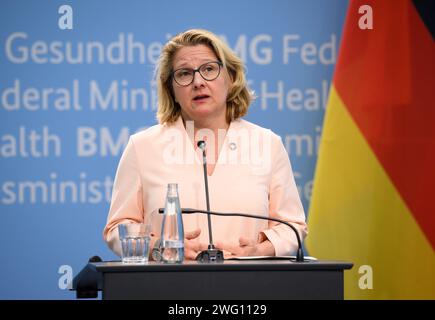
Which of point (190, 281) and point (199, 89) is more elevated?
point (199, 89)

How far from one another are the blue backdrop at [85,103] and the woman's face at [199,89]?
1.07 metres

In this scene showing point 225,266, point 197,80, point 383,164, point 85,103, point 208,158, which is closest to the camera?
point 225,266

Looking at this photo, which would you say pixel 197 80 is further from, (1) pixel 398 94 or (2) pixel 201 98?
(1) pixel 398 94

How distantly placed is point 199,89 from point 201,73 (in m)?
0.07

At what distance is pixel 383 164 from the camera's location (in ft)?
14.0

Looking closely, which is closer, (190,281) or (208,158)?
(190,281)

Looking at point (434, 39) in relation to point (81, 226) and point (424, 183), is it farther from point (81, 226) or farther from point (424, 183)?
point (81, 226)

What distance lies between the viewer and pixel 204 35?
3367 millimetres

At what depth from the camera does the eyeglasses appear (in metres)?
3.33

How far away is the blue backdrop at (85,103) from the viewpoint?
4406 millimetres

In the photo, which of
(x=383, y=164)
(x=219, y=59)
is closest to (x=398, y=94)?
(x=383, y=164)

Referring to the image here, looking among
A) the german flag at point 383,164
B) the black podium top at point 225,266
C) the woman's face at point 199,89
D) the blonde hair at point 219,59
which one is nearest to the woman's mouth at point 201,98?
the woman's face at point 199,89
